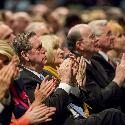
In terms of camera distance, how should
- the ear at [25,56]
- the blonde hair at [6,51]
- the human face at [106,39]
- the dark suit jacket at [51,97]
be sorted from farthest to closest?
1. the human face at [106,39]
2. the ear at [25,56]
3. the dark suit jacket at [51,97]
4. the blonde hair at [6,51]

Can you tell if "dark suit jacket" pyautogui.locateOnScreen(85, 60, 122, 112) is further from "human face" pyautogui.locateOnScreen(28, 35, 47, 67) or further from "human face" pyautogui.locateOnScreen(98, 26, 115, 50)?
"human face" pyautogui.locateOnScreen(98, 26, 115, 50)

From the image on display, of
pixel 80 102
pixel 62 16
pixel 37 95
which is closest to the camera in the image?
pixel 37 95

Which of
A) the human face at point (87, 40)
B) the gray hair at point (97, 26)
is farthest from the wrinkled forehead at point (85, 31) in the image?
the gray hair at point (97, 26)

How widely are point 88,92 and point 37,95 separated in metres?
1.51

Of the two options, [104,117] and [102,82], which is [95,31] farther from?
[104,117]

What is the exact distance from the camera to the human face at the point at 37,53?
6.70 m

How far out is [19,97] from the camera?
5.91 m

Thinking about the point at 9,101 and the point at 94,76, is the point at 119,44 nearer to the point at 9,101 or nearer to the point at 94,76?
→ the point at 94,76

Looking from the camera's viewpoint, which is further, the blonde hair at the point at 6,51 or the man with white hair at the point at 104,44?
the man with white hair at the point at 104,44

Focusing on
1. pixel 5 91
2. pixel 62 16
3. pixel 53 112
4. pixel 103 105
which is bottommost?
pixel 62 16

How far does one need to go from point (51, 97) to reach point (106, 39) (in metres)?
2.64

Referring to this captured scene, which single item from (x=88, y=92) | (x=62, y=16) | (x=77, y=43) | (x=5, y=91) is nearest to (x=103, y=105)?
(x=88, y=92)

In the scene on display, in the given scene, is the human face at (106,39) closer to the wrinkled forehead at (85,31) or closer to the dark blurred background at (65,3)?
the wrinkled forehead at (85,31)

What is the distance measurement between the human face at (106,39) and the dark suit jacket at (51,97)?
2358mm
